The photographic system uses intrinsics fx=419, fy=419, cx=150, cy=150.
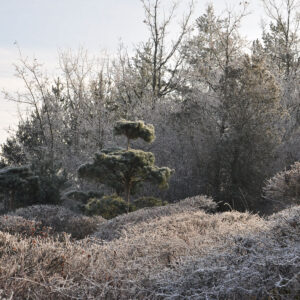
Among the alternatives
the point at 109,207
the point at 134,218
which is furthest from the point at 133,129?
the point at 134,218

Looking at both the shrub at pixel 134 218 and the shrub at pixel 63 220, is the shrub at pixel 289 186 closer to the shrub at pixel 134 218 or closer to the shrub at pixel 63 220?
the shrub at pixel 134 218

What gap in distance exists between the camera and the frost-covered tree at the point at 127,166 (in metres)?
9.83

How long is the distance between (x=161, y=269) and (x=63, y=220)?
19.5 feet

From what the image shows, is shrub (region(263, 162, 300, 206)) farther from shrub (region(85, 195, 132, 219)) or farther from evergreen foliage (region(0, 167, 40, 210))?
evergreen foliage (region(0, 167, 40, 210))

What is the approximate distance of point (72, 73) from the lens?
23.4 metres

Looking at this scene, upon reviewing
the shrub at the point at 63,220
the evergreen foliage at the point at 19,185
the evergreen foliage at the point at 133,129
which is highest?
the evergreen foliage at the point at 133,129

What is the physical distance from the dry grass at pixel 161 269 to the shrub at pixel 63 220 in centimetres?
387

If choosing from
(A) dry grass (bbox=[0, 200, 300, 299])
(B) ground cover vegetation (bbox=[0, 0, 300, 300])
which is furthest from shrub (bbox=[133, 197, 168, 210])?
(A) dry grass (bbox=[0, 200, 300, 299])

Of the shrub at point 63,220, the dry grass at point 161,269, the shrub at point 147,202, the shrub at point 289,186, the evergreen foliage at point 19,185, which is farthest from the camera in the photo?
the evergreen foliage at point 19,185

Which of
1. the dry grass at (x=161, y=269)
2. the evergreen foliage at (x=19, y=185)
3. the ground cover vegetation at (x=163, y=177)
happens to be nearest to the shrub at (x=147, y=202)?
the ground cover vegetation at (x=163, y=177)

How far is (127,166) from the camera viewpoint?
32.7 feet

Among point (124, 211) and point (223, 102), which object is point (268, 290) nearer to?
point (124, 211)

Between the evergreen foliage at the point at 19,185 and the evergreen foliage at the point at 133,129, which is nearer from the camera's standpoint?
the evergreen foliage at the point at 133,129

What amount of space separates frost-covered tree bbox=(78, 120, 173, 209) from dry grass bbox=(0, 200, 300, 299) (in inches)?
195
